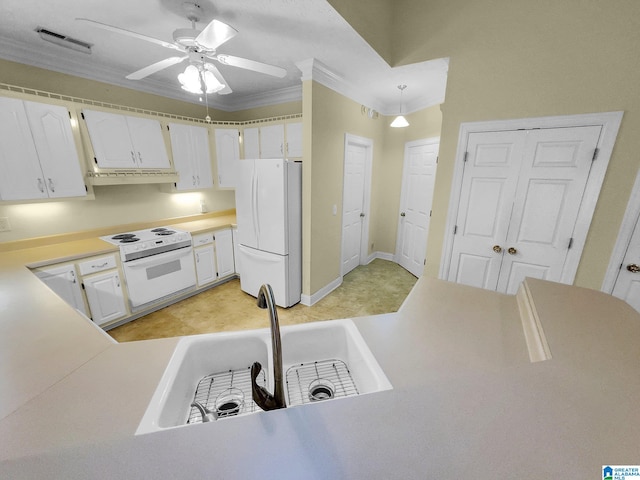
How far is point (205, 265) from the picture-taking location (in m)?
3.38

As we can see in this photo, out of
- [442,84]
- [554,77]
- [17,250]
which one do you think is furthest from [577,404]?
[17,250]

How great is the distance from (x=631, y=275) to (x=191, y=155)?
4445 mm

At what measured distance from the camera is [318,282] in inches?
129

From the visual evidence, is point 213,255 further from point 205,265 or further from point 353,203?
point 353,203

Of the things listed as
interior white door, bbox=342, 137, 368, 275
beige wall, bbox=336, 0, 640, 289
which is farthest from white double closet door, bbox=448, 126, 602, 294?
interior white door, bbox=342, 137, 368, 275

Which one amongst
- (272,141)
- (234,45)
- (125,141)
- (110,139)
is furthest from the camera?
(272,141)

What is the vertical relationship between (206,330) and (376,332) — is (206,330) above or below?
below

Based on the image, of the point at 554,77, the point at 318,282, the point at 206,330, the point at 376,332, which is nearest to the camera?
the point at 376,332

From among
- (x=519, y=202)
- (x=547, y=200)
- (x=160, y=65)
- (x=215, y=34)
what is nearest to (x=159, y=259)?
(x=160, y=65)

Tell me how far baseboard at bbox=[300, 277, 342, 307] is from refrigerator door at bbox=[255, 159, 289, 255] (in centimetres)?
68

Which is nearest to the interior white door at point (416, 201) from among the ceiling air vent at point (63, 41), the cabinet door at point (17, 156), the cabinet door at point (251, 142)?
the cabinet door at point (251, 142)

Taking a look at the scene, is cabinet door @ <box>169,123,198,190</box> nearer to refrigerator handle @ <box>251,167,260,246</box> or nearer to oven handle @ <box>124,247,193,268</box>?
oven handle @ <box>124,247,193,268</box>

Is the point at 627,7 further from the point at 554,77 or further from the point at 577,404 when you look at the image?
the point at 577,404

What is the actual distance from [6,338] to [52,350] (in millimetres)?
297
